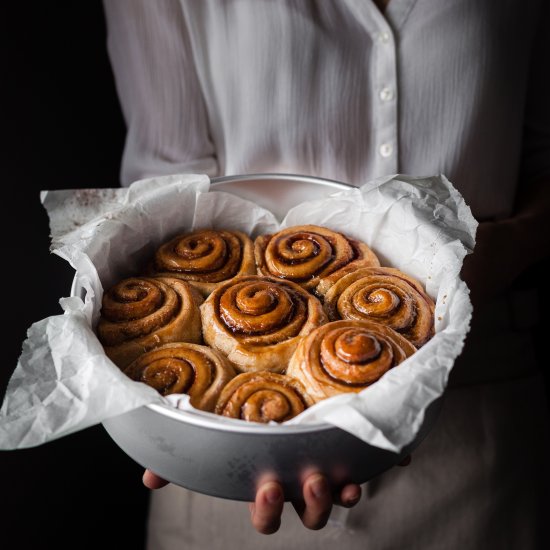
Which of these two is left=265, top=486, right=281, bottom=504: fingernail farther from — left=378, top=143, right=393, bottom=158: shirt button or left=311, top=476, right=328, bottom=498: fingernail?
left=378, top=143, right=393, bottom=158: shirt button

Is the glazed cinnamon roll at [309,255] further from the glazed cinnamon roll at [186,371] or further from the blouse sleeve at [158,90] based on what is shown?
the blouse sleeve at [158,90]

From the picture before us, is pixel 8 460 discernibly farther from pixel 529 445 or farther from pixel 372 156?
pixel 529 445

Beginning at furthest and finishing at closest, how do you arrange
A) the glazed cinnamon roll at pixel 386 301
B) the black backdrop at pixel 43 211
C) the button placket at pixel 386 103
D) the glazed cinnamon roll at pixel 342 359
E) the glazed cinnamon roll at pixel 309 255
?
the black backdrop at pixel 43 211
the button placket at pixel 386 103
the glazed cinnamon roll at pixel 309 255
the glazed cinnamon roll at pixel 386 301
the glazed cinnamon roll at pixel 342 359

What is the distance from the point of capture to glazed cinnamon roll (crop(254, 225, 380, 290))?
111 centimetres

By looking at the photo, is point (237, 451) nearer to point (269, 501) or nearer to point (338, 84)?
point (269, 501)

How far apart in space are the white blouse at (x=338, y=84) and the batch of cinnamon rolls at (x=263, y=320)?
251 mm

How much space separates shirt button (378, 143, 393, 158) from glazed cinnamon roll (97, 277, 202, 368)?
52cm

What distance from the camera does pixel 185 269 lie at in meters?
1.12

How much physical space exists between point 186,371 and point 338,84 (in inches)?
27.9

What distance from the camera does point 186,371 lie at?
900mm

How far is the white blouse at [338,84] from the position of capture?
1.22 metres

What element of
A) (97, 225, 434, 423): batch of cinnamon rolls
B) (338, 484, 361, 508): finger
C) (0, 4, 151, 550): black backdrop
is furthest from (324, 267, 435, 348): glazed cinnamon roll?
(0, 4, 151, 550): black backdrop

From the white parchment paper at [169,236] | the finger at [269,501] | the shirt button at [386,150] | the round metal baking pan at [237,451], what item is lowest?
the finger at [269,501]

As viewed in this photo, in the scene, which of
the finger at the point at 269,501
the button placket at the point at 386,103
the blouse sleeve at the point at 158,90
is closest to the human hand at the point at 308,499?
the finger at the point at 269,501
